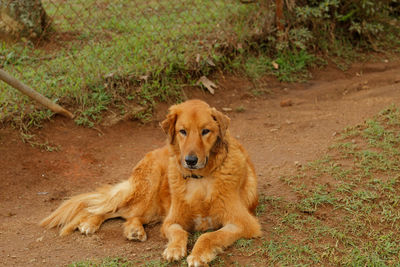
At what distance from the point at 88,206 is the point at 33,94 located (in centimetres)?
190

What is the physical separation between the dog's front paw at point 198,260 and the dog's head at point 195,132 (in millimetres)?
710

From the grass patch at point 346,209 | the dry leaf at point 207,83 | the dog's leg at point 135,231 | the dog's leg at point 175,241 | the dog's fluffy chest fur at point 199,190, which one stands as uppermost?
the dog's fluffy chest fur at point 199,190

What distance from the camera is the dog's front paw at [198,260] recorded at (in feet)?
11.5

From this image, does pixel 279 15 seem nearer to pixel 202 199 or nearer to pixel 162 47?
pixel 162 47

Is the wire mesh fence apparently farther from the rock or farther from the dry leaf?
the rock

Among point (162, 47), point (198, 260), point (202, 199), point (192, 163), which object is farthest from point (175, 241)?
point (162, 47)

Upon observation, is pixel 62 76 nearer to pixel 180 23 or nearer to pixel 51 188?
pixel 51 188

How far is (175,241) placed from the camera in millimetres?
3781

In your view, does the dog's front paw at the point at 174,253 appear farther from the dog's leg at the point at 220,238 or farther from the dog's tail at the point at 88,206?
the dog's tail at the point at 88,206

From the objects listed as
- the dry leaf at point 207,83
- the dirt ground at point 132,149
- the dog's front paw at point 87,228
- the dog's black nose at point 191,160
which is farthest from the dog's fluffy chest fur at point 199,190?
the dry leaf at point 207,83

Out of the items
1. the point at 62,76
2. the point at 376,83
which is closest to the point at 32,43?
the point at 62,76

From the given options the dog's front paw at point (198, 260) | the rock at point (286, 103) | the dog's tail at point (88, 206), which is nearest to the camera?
the dog's front paw at point (198, 260)

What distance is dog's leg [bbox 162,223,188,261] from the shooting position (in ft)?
11.9

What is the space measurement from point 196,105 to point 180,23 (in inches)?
179
